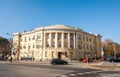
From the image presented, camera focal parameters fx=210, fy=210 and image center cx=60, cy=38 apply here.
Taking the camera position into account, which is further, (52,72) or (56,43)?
(56,43)

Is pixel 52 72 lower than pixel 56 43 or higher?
lower

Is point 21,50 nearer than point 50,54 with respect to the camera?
No

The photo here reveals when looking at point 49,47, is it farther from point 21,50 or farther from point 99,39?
point 99,39

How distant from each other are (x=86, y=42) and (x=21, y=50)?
115ft

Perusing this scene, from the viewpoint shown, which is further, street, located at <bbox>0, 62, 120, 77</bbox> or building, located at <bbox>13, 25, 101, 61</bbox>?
building, located at <bbox>13, 25, 101, 61</bbox>

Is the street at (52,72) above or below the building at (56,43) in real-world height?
below

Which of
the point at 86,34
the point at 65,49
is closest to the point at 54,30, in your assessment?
the point at 65,49

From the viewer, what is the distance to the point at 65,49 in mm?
94000

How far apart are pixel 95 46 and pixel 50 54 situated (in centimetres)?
3254

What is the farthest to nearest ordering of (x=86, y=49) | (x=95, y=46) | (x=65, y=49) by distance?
(x=95, y=46), (x=86, y=49), (x=65, y=49)

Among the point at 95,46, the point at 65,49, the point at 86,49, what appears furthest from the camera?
the point at 95,46

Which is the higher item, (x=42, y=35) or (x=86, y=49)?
(x=42, y=35)

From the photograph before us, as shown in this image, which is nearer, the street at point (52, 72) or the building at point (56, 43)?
the street at point (52, 72)

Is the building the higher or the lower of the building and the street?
the higher
